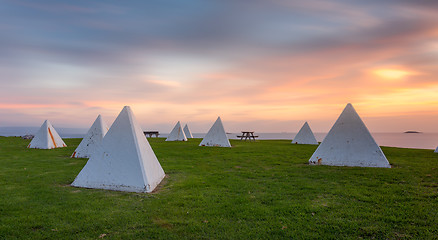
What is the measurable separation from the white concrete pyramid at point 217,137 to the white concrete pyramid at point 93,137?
34.6ft

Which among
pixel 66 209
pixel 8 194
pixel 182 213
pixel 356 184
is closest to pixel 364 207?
pixel 356 184

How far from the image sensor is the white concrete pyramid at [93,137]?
1289cm

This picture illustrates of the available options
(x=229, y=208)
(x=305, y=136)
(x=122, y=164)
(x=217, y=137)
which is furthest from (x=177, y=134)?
(x=229, y=208)

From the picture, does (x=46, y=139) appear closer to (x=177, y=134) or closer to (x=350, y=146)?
(x=177, y=134)

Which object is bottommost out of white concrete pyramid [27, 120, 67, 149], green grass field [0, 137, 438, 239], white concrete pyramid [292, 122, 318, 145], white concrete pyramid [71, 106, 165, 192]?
green grass field [0, 137, 438, 239]

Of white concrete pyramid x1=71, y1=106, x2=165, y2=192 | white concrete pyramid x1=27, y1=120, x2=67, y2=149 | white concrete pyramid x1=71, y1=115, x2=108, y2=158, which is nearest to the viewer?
white concrete pyramid x1=71, y1=106, x2=165, y2=192

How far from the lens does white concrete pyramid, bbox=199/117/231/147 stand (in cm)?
2153

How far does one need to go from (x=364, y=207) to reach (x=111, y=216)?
566cm

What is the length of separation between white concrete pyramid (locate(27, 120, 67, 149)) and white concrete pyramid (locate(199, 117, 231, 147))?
12.9 m

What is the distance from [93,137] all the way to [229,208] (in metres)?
10.9

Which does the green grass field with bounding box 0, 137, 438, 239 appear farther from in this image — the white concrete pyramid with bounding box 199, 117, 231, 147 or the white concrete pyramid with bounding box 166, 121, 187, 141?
the white concrete pyramid with bounding box 166, 121, 187, 141

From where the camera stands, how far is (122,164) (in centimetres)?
676


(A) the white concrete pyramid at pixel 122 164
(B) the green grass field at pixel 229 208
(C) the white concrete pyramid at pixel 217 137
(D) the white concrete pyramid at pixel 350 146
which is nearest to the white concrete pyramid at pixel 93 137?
(B) the green grass field at pixel 229 208

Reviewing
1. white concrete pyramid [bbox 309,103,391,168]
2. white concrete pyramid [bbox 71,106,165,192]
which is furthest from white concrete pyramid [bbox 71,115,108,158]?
white concrete pyramid [bbox 309,103,391,168]
